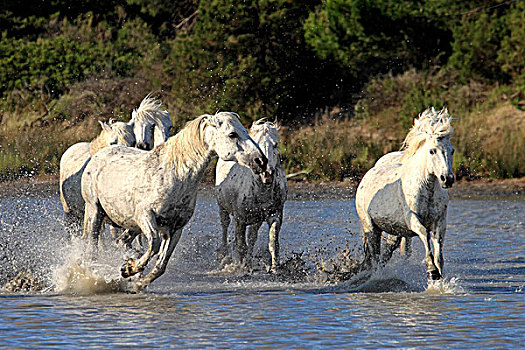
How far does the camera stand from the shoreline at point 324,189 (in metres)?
18.0

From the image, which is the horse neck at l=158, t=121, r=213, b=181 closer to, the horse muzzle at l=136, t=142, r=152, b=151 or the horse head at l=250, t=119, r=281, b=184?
the horse head at l=250, t=119, r=281, b=184

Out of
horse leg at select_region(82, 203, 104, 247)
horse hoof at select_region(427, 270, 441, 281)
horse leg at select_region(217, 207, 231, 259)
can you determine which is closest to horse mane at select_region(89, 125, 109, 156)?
horse leg at select_region(217, 207, 231, 259)

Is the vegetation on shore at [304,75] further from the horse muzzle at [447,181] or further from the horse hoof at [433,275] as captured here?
the horse muzzle at [447,181]

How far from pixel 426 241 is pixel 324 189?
34.6 ft

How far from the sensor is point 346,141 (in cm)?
2109

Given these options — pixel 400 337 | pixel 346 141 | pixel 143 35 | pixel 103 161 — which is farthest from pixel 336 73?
pixel 400 337

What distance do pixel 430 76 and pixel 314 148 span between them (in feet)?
16.2

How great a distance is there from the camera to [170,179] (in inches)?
312

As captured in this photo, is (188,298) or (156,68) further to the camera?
(156,68)

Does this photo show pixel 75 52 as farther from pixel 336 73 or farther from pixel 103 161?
pixel 103 161

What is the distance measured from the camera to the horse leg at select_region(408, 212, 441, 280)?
27.1 ft

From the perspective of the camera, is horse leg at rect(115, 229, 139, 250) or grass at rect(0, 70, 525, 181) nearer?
horse leg at rect(115, 229, 139, 250)

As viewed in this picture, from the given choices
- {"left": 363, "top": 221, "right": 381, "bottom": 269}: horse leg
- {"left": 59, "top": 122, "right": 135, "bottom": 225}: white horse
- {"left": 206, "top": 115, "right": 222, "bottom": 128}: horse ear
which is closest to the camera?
{"left": 206, "top": 115, "right": 222, "bottom": 128}: horse ear

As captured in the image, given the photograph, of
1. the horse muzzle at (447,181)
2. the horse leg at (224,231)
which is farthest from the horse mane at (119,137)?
the horse muzzle at (447,181)
